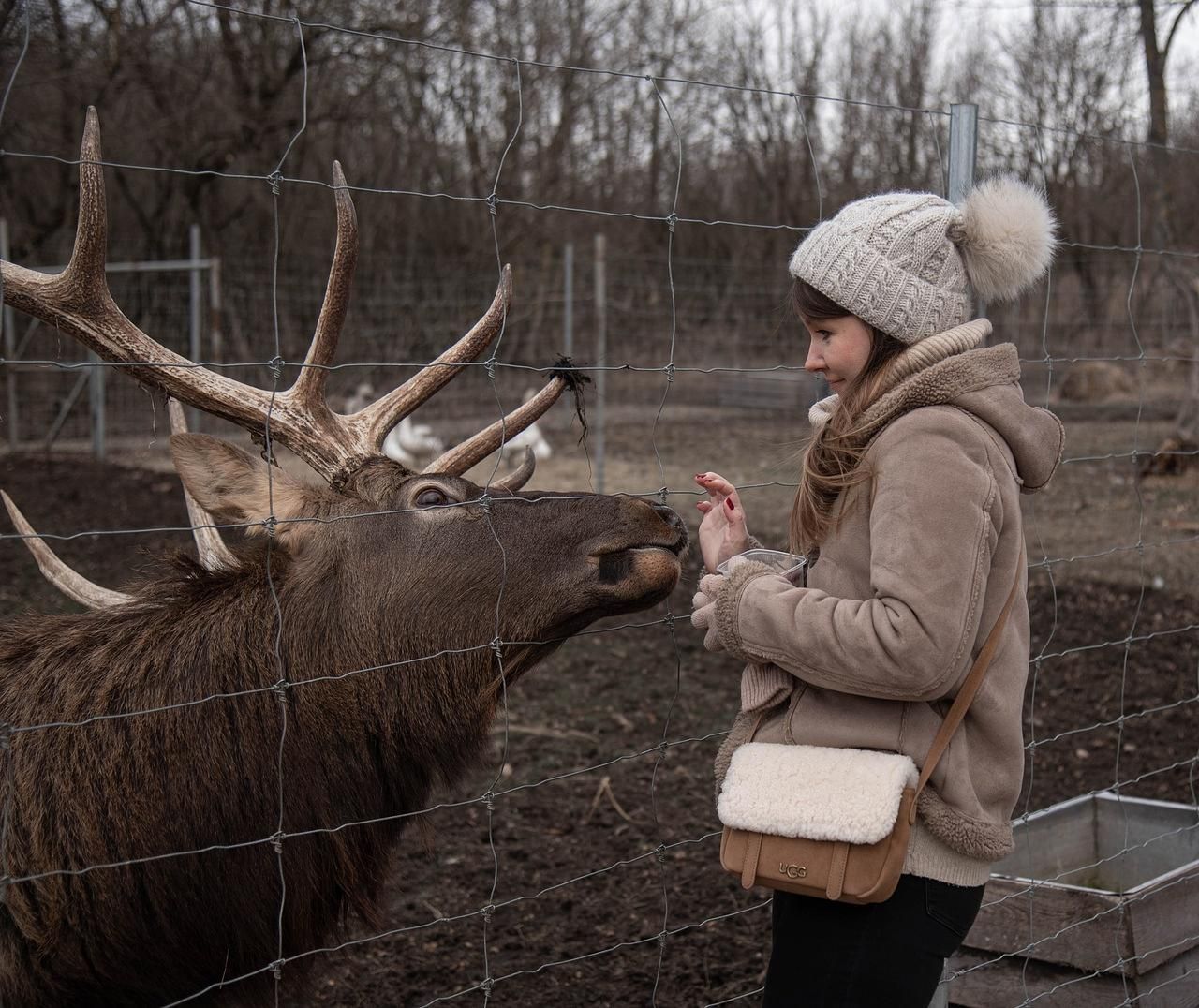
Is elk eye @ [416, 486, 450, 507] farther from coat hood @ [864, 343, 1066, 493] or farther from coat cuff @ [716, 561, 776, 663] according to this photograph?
coat hood @ [864, 343, 1066, 493]

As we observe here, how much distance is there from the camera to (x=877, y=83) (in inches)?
1089

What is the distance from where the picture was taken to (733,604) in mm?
2160

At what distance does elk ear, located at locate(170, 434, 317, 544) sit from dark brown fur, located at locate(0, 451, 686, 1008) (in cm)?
9

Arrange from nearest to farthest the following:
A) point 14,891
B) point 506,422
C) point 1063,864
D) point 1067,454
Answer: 1. point 14,891
2. point 506,422
3. point 1063,864
4. point 1067,454

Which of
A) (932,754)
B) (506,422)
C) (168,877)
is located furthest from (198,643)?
(932,754)

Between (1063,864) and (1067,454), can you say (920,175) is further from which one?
(1063,864)

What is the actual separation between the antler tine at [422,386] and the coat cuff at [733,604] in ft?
4.37

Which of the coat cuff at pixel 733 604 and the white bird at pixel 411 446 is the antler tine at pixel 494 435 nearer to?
the coat cuff at pixel 733 604

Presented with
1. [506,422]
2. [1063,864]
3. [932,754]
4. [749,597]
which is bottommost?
[1063,864]

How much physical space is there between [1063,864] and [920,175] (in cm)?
2262

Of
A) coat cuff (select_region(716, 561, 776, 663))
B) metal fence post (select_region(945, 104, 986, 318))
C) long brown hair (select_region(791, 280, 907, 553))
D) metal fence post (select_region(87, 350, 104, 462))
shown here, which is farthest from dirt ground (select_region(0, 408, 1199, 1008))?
metal fence post (select_region(87, 350, 104, 462))

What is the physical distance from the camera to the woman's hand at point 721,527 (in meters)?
2.45

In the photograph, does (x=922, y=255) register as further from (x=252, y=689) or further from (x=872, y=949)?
(x=252, y=689)

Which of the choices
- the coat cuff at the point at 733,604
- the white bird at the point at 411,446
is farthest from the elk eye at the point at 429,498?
the white bird at the point at 411,446
